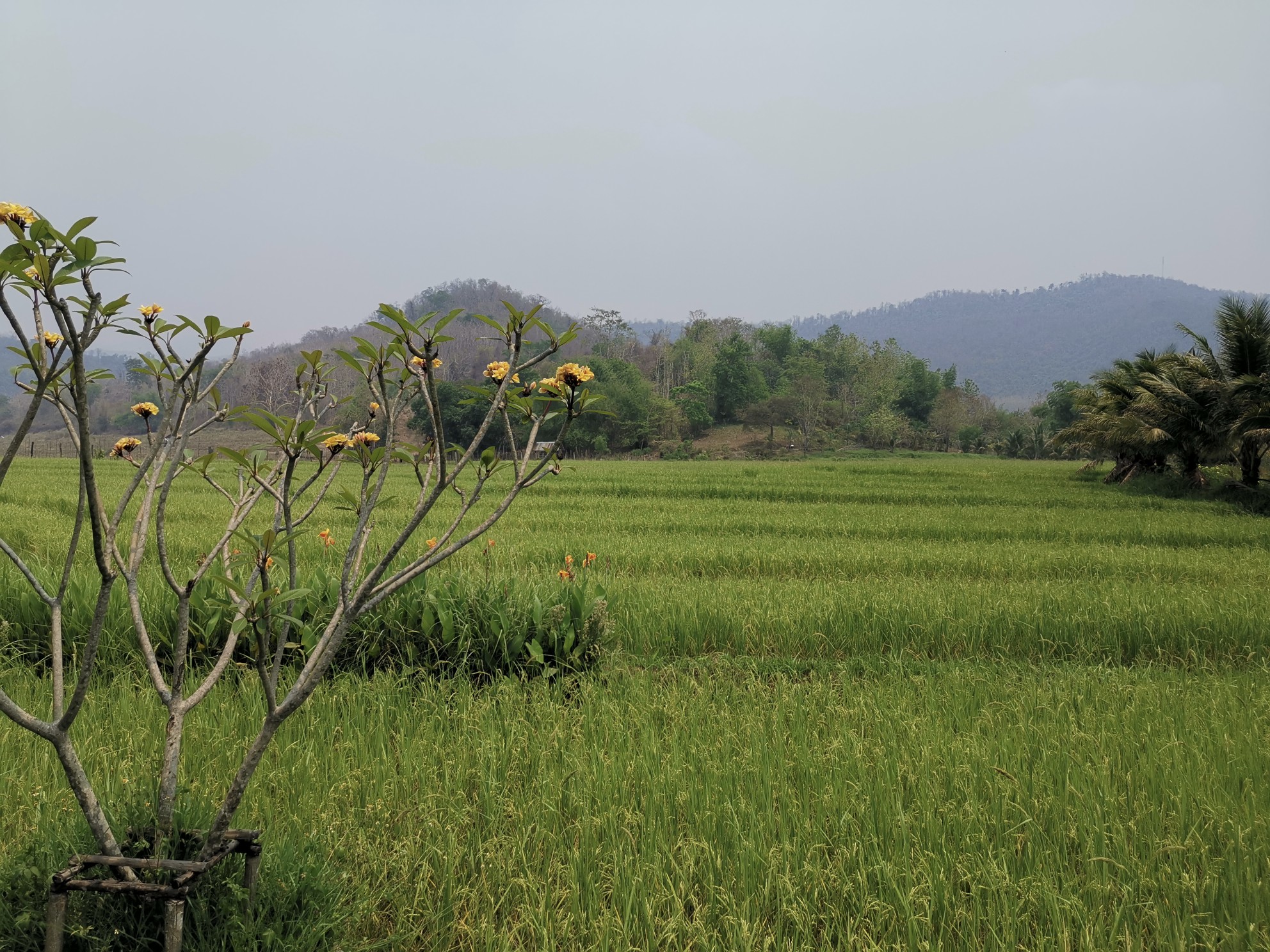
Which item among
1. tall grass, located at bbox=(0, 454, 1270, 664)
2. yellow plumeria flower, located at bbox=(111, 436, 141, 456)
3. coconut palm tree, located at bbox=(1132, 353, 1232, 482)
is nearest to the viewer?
yellow plumeria flower, located at bbox=(111, 436, 141, 456)

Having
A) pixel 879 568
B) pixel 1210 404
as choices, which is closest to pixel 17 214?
pixel 879 568

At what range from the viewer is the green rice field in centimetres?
194

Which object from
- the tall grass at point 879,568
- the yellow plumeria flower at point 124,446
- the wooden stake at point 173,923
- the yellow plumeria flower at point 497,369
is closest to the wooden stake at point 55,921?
the wooden stake at point 173,923

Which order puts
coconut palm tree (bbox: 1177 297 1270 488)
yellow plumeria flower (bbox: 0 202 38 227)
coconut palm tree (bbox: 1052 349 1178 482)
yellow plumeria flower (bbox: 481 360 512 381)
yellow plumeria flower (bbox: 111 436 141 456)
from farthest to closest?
1. coconut palm tree (bbox: 1052 349 1178 482)
2. coconut palm tree (bbox: 1177 297 1270 488)
3. yellow plumeria flower (bbox: 111 436 141 456)
4. yellow plumeria flower (bbox: 481 360 512 381)
5. yellow plumeria flower (bbox: 0 202 38 227)

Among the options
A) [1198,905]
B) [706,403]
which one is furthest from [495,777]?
[706,403]

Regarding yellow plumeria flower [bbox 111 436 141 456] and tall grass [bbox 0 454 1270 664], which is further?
tall grass [bbox 0 454 1270 664]

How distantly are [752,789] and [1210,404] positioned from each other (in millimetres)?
18984

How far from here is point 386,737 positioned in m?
3.05

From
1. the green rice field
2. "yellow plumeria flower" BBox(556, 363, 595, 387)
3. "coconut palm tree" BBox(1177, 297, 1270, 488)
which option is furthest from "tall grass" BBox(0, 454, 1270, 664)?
"yellow plumeria flower" BBox(556, 363, 595, 387)

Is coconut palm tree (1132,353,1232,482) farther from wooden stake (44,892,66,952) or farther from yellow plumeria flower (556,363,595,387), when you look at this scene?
wooden stake (44,892,66,952)

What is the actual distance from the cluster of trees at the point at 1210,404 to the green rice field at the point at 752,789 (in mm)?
12160

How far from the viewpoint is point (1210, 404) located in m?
16.4

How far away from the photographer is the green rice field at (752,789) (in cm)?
194

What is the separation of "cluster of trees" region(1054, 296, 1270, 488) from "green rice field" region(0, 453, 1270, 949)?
12160 millimetres
